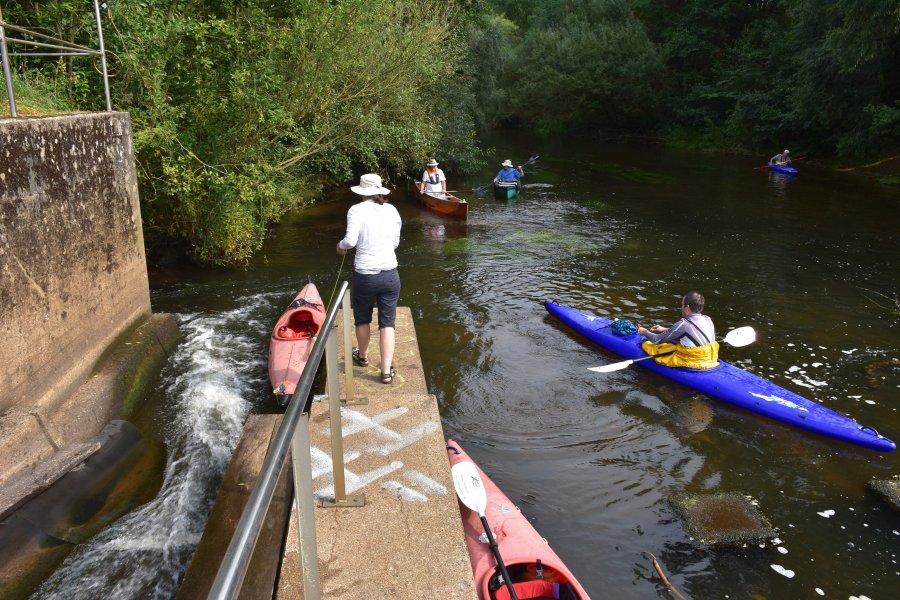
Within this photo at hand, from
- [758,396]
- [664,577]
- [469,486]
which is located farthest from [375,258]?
[758,396]

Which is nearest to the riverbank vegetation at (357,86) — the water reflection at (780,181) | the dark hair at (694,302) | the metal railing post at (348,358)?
the water reflection at (780,181)

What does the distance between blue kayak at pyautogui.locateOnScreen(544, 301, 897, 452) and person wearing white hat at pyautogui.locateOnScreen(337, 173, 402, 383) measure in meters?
3.60

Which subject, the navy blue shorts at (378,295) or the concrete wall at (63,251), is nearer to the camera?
the concrete wall at (63,251)

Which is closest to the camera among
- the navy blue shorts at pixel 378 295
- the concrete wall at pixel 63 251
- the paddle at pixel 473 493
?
the paddle at pixel 473 493

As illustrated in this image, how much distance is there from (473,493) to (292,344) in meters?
3.62

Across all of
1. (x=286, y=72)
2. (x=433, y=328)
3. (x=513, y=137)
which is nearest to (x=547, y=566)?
(x=433, y=328)

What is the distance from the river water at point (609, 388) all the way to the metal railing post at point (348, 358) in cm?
148

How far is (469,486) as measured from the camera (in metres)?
4.34

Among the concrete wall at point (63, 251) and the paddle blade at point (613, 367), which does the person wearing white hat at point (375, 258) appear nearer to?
the concrete wall at point (63, 251)

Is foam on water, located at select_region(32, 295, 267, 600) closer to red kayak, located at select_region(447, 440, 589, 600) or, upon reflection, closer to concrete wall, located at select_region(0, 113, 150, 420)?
concrete wall, located at select_region(0, 113, 150, 420)

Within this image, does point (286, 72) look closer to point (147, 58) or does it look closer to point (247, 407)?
point (147, 58)

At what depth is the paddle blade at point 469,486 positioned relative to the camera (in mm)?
4164

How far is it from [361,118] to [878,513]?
990 cm

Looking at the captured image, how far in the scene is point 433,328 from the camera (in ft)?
29.5
